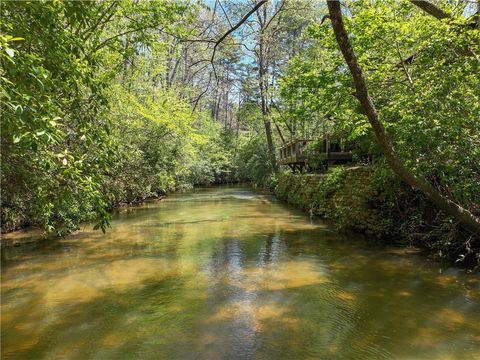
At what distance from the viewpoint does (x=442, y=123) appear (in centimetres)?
598

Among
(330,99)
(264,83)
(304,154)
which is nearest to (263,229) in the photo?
(330,99)

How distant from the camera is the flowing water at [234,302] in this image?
161 inches

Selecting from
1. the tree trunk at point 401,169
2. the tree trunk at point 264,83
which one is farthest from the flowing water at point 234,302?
the tree trunk at point 264,83

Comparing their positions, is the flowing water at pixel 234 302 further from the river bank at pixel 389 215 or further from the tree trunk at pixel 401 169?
the tree trunk at pixel 401 169

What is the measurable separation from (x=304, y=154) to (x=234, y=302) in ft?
44.2

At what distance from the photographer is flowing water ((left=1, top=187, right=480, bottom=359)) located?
4082 mm

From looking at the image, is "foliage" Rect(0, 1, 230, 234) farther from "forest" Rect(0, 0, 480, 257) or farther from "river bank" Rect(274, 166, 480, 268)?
"river bank" Rect(274, 166, 480, 268)

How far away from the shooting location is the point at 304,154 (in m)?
18.1

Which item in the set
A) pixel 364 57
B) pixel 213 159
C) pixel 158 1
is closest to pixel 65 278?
pixel 158 1

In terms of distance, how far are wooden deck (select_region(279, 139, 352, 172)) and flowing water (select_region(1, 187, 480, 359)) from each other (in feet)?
23.4

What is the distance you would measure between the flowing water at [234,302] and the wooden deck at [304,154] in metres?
7.14

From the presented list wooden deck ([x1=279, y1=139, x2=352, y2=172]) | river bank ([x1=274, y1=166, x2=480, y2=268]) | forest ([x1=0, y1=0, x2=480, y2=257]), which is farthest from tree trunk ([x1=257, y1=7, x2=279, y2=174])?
forest ([x1=0, y1=0, x2=480, y2=257])

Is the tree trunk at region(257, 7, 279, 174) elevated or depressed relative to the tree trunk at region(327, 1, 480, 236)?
elevated

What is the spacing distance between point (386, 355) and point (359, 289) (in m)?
2.10
